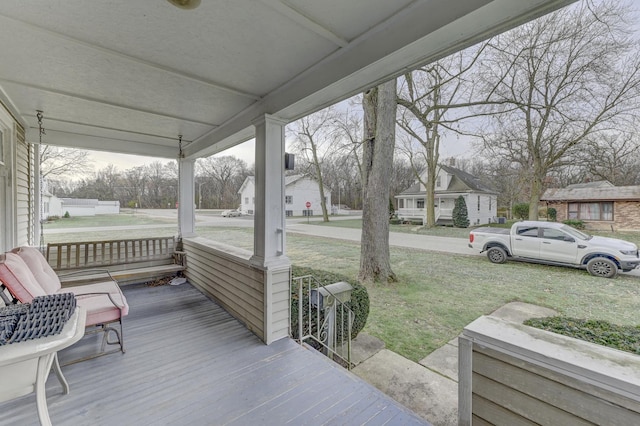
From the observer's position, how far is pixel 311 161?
14.0m

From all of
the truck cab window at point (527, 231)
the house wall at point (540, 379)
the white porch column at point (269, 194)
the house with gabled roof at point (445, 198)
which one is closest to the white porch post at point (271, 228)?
the white porch column at point (269, 194)

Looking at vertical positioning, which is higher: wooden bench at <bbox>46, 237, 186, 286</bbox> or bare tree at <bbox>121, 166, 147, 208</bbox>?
bare tree at <bbox>121, 166, 147, 208</bbox>

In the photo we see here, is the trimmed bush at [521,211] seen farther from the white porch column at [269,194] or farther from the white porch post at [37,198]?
the white porch post at [37,198]

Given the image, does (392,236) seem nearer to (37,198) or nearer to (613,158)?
(613,158)

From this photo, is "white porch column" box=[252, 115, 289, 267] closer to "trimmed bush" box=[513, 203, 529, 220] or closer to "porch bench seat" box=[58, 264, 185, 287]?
"porch bench seat" box=[58, 264, 185, 287]

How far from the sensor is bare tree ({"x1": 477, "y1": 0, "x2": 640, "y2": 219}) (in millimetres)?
2514

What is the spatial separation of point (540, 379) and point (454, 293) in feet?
14.3

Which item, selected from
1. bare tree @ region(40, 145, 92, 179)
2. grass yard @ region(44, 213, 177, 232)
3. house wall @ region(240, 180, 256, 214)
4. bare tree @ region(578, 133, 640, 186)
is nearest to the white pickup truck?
bare tree @ region(578, 133, 640, 186)

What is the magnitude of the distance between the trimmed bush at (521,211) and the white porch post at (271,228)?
147 inches

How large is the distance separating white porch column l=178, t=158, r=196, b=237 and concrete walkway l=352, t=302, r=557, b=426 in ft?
12.1

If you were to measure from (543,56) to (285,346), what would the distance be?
464cm

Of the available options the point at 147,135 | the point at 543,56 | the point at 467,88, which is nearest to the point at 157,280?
the point at 147,135

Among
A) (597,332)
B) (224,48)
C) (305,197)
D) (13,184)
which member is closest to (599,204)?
(597,332)

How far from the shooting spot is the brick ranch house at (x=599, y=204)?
2746 mm
